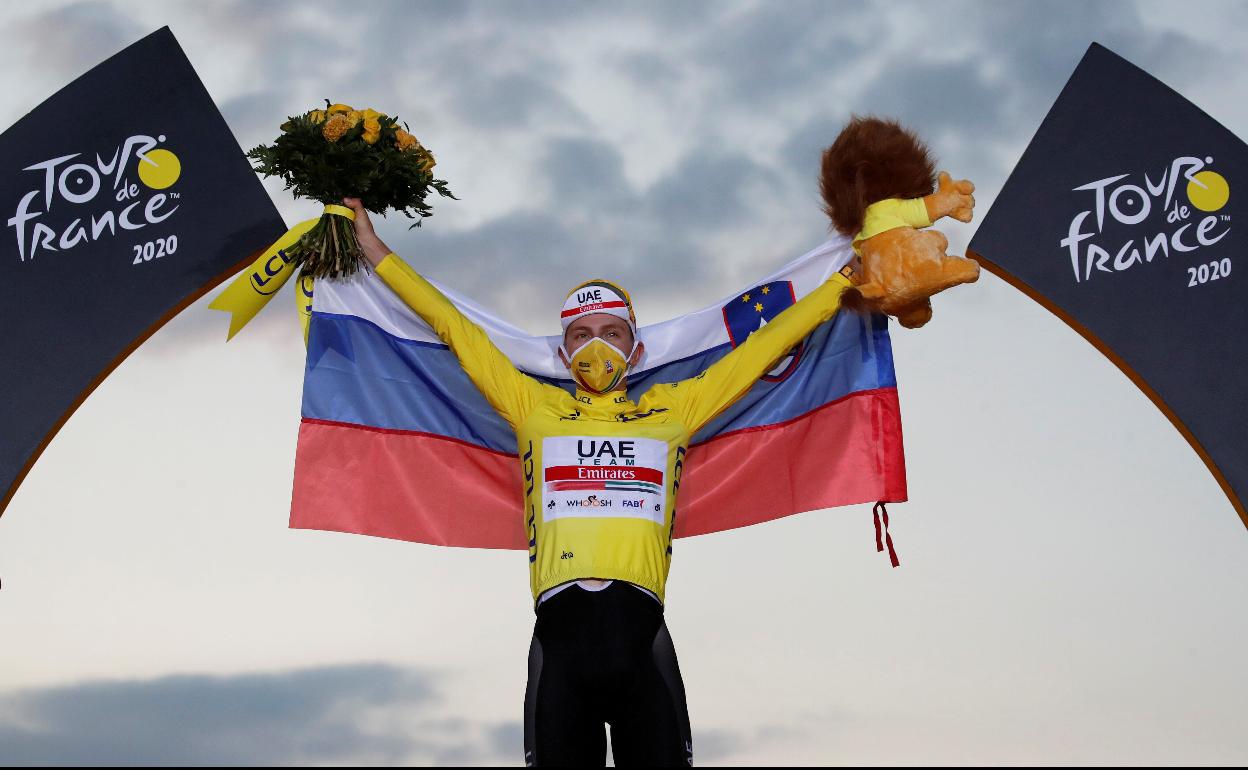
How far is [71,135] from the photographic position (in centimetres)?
782

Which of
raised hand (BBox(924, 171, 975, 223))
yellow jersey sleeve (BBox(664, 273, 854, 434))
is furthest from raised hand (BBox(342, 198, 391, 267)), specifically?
raised hand (BBox(924, 171, 975, 223))

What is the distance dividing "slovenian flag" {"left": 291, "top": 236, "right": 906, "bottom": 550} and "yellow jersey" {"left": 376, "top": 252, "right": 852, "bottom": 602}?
55cm

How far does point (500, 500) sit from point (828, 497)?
1.79 m

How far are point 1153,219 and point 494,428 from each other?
3.78 meters

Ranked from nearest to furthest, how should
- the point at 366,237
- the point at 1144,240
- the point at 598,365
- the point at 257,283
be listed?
the point at 598,365, the point at 366,237, the point at 257,283, the point at 1144,240

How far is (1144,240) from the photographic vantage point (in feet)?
25.4

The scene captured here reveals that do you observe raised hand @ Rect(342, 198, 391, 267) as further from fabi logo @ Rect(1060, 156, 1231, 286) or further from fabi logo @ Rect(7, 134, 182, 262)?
fabi logo @ Rect(1060, 156, 1231, 286)

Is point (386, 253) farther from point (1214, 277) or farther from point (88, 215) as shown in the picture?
point (1214, 277)

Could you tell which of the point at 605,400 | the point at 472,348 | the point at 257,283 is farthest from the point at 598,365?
the point at 257,283

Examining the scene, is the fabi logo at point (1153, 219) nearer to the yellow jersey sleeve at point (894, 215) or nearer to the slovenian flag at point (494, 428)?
the yellow jersey sleeve at point (894, 215)

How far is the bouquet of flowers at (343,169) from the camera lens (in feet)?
23.8

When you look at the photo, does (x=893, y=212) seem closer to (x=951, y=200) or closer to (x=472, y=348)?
(x=951, y=200)

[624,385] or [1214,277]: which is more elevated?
[1214,277]

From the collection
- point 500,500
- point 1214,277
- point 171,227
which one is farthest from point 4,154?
point 1214,277
